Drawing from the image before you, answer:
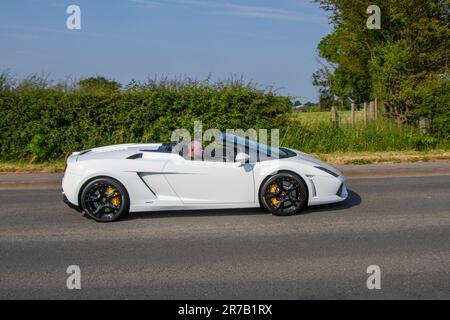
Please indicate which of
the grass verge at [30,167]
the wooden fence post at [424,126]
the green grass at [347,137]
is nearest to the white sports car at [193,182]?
the grass verge at [30,167]

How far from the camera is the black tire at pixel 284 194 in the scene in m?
7.31

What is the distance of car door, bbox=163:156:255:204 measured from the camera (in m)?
7.26

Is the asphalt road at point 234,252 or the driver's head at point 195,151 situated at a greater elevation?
the driver's head at point 195,151

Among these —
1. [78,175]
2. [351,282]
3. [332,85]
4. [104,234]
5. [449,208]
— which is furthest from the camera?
[332,85]

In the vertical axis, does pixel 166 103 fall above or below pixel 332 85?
below

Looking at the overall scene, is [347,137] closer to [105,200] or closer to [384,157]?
[384,157]

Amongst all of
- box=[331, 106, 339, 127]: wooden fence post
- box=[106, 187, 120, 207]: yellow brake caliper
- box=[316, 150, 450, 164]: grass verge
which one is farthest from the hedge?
box=[106, 187, 120, 207]: yellow brake caliper

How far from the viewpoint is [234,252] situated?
18.8 feet

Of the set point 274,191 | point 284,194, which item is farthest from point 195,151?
point 284,194

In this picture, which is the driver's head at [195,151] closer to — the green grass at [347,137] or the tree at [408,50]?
the green grass at [347,137]
